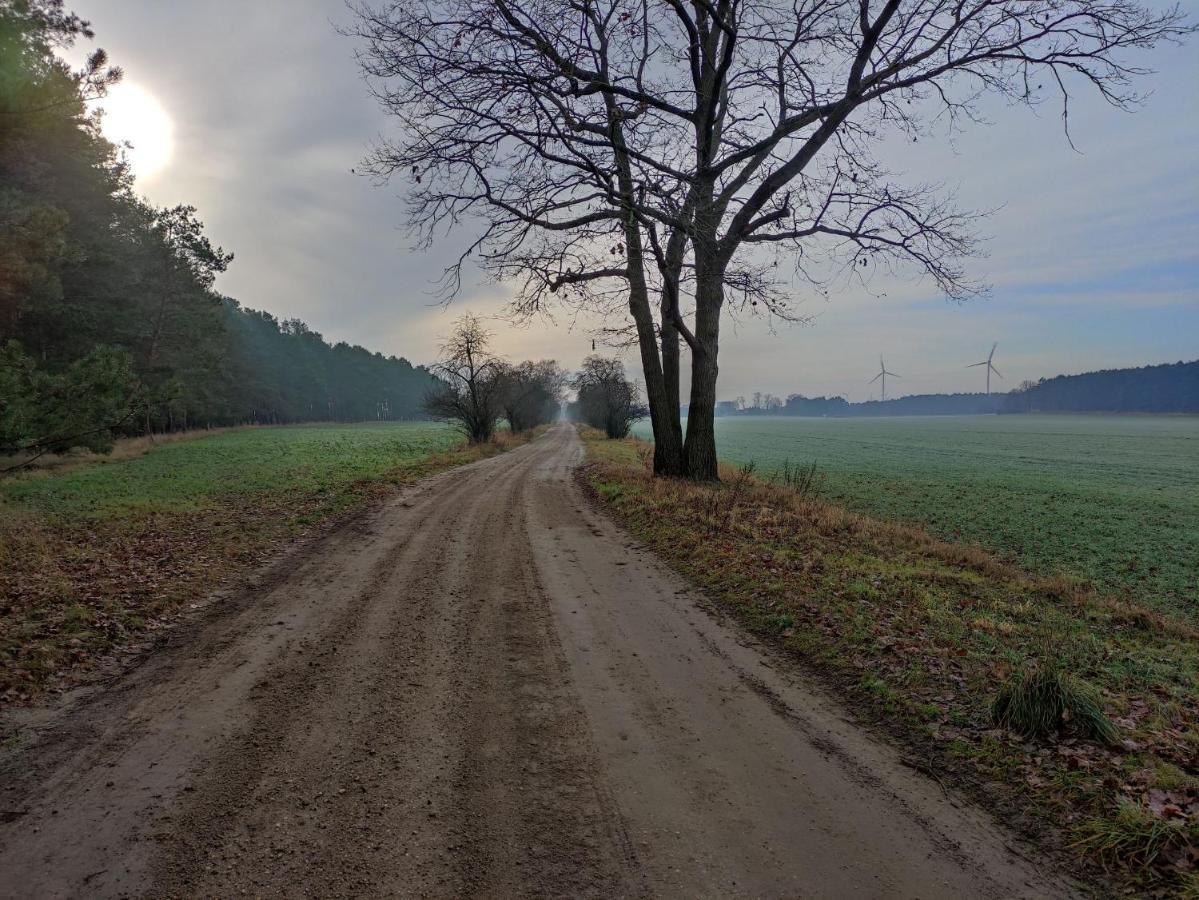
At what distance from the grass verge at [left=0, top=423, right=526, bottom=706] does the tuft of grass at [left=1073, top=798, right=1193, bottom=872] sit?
7643 mm

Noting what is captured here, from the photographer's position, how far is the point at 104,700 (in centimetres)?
455

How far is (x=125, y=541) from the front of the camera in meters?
9.66

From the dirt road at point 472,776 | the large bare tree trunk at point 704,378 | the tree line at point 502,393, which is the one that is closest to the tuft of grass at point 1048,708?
the dirt road at point 472,776

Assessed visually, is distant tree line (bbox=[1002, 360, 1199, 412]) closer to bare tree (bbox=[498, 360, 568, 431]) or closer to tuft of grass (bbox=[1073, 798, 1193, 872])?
bare tree (bbox=[498, 360, 568, 431])

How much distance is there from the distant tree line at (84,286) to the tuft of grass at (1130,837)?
12702 millimetres

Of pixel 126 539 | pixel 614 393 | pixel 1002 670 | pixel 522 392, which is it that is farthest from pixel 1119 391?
pixel 126 539

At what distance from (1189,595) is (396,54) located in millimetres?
17032

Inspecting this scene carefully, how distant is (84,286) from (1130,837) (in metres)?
36.9

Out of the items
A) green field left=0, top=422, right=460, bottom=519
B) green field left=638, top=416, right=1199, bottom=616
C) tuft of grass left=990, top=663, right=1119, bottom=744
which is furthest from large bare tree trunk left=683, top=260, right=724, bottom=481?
tuft of grass left=990, top=663, right=1119, bottom=744

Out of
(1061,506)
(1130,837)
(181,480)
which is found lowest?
(1061,506)

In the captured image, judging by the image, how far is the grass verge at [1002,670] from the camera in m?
3.21

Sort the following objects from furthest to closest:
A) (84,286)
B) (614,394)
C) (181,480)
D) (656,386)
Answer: (614,394) < (84,286) < (181,480) < (656,386)

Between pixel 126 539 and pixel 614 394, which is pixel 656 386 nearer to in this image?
pixel 126 539

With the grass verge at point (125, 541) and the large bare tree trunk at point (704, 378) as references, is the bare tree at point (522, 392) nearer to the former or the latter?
the grass verge at point (125, 541)
